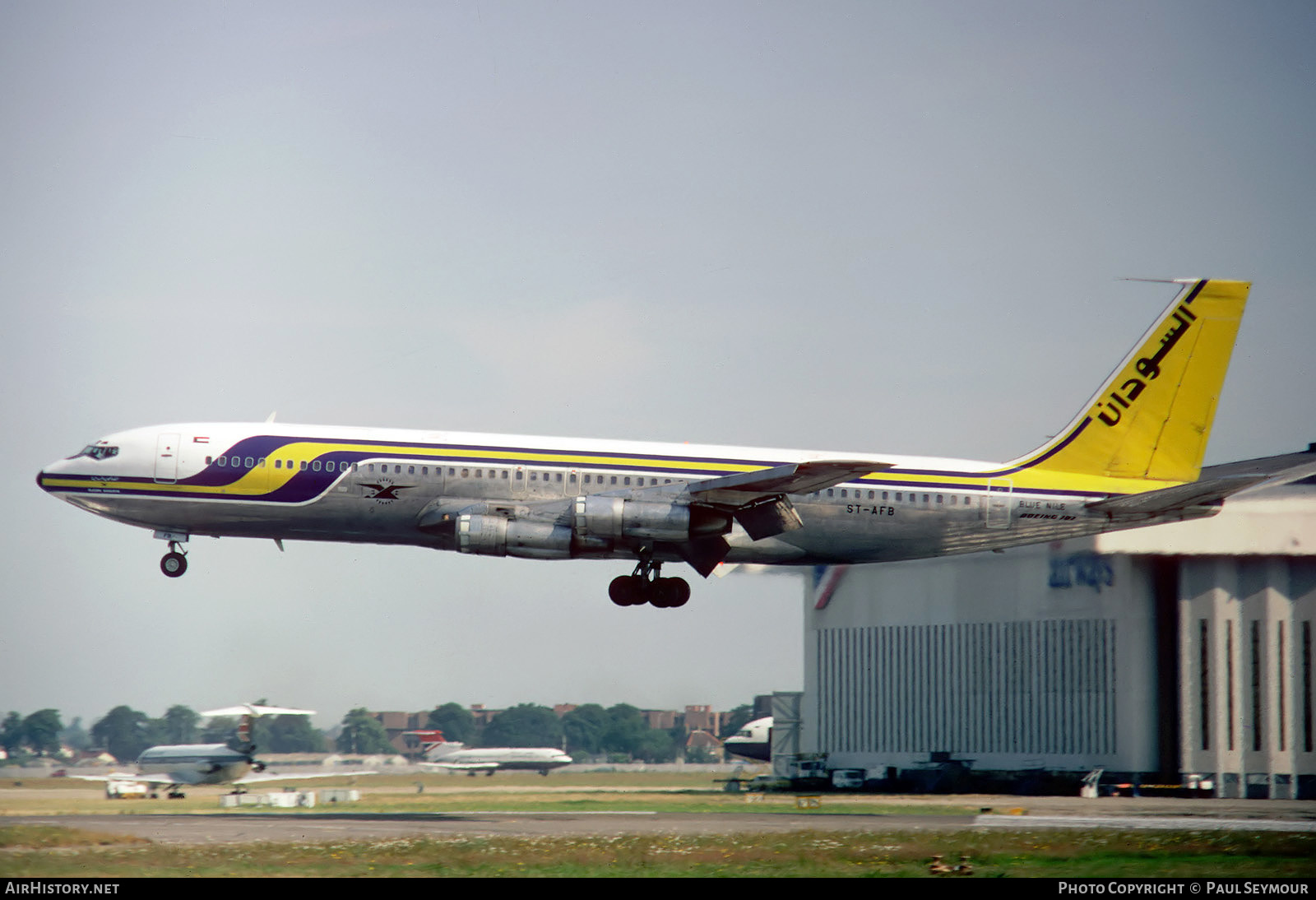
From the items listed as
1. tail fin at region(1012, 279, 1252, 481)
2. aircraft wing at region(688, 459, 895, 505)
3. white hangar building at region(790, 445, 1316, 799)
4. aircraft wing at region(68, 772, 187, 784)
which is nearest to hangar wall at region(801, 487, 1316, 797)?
white hangar building at region(790, 445, 1316, 799)

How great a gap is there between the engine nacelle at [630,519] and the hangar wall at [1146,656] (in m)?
27.0

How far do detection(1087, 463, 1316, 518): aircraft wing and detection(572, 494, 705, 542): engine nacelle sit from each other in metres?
12.9

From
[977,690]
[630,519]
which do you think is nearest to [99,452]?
[630,519]

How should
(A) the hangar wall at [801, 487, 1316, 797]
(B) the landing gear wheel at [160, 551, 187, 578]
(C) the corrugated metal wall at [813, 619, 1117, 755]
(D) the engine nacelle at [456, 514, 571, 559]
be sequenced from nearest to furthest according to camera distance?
(D) the engine nacelle at [456, 514, 571, 559]
(B) the landing gear wheel at [160, 551, 187, 578]
(A) the hangar wall at [801, 487, 1316, 797]
(C) the corrugated metal wall at [813, 619, 1117, 755]

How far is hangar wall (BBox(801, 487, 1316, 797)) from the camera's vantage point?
61844 mm

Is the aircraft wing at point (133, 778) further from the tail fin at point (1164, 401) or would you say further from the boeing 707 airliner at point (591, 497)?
the tail fin at point (1164, 401)

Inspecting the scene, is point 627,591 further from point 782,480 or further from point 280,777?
point 280,777

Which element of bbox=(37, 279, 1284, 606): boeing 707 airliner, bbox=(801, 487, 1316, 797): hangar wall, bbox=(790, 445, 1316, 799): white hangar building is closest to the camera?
bbox=(37, 279, 1284, 606): boeing 707 airliner

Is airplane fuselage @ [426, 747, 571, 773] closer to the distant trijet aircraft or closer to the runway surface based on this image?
the distant trijet aircraft

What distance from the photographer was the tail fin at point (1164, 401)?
42.0m

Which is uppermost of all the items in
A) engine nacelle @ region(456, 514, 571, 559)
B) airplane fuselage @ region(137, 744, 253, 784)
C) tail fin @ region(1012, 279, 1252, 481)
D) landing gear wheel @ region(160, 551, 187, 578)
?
tail fin @ region(1012, 279, 1252, 481)

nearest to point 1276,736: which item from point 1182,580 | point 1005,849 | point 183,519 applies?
point 1182,580

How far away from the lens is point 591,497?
37.2m

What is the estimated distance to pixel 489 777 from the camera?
5262 cm
